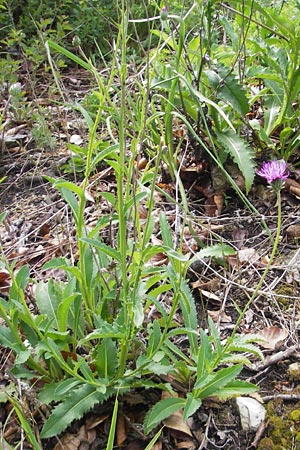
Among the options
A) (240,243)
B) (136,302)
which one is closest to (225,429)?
(136,302)

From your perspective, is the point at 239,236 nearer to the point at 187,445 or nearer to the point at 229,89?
the point at 229,89

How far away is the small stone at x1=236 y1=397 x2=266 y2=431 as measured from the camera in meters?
1.31

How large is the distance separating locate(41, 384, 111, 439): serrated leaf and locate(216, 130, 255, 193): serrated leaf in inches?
36.2

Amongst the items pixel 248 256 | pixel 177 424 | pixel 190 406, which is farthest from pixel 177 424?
pixel 248 256

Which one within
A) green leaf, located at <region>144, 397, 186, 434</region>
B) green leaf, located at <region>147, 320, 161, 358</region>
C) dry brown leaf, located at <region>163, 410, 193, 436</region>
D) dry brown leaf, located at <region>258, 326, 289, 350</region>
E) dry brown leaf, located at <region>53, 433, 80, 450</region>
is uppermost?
green leaf, located at <region>147, 320, 161, 358</region>

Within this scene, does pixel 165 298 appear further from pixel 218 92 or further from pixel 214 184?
pixel 218 92

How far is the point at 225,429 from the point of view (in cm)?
132

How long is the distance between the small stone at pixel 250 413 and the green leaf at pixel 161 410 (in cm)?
18

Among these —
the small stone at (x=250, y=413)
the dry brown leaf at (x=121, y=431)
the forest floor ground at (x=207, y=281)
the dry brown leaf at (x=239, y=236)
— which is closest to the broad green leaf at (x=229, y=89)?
the forest floor ground at (x=207, y=281)

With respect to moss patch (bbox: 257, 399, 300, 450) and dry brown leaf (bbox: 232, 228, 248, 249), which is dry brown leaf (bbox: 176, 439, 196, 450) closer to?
moss patch (bbox: 257, 399, 300, 450)

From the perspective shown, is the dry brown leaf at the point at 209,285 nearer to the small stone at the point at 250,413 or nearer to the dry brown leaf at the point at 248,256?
the dry brown leaf at the point at 248,256

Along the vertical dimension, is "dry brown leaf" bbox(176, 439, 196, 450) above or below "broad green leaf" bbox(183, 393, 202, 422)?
below

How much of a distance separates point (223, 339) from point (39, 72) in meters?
2.34

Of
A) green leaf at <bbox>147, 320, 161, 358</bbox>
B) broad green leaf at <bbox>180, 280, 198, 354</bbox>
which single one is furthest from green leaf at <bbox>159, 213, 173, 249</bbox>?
green leaf at <bbox>147, 320, 161, 358</bbox>
